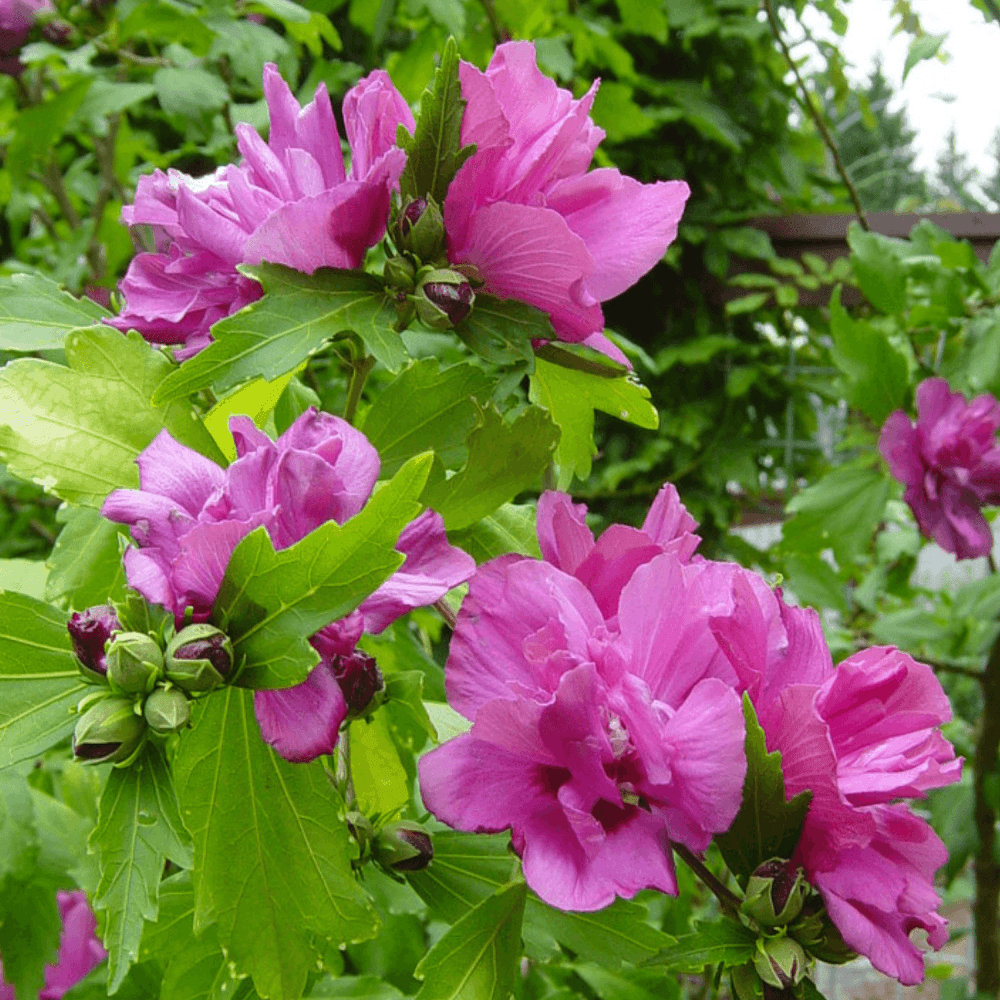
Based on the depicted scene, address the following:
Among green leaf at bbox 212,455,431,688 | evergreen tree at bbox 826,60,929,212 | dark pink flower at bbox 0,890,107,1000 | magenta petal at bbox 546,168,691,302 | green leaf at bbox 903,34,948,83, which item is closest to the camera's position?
green leaf at bbox 212,455,431,688

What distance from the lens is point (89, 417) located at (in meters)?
0.46

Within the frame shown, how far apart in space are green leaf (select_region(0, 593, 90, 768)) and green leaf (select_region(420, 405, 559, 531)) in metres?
0.15

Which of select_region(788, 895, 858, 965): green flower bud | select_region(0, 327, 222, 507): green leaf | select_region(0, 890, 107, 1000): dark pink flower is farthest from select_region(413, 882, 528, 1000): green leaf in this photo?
select_region(0, 890, 107, 1000): dark pink flower

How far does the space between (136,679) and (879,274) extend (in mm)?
1098

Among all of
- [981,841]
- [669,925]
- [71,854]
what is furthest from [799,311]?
[71,854]

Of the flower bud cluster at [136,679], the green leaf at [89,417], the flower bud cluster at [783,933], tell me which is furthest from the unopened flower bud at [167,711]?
the flower bud cluster at [783,933]

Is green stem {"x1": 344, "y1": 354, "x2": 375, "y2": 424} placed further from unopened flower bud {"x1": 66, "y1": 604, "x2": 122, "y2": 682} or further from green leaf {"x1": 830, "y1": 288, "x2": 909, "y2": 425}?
green leaf {"x1": 830, "y1": 288, "x2": 909, "y2": 425}

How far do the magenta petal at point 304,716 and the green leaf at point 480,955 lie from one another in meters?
0.09

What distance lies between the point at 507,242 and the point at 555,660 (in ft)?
0.52

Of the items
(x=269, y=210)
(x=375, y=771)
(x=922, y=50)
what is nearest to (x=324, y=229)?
(x=269, y=210)

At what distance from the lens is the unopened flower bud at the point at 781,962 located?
1.29ft

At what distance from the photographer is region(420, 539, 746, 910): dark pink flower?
0.38 m

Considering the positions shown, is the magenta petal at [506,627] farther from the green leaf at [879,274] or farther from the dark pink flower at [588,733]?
the green leaf at [879,274]

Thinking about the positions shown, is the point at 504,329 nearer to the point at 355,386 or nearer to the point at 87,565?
the point at 355,386
